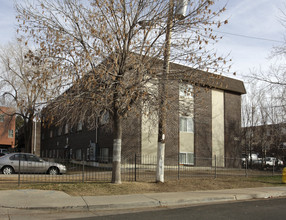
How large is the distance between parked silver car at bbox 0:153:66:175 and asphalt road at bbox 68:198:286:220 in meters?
10.9

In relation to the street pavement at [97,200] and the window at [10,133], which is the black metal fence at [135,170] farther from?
the window at [10,133]

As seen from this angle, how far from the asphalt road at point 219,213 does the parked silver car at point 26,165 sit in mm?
10927

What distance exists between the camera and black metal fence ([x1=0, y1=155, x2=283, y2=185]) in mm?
15323

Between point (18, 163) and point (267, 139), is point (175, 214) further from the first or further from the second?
point (267, 139)

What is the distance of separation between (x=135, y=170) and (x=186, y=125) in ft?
41.1

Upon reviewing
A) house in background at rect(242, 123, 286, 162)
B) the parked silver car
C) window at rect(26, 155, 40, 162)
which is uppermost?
house in background at rect(242, 123, 286, 162)

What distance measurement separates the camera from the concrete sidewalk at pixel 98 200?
341 inches

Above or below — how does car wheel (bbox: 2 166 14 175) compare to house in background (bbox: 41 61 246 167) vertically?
below

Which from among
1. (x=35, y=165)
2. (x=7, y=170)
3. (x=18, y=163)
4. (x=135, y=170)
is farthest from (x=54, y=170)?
(x=135, y=170)

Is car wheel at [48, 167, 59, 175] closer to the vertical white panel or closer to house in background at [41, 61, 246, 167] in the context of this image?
house in background at [41, 61, 246, 167]

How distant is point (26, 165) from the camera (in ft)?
57.4

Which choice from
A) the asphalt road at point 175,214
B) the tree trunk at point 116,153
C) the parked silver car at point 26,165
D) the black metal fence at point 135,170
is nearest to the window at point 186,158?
the black metal fence at point 135,170

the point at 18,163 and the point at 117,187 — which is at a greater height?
the point at 18,163

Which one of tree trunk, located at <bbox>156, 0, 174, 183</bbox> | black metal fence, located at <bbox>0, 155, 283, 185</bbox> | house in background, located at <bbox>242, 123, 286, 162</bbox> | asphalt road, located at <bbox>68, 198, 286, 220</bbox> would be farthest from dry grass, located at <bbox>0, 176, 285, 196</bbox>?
house in background, located at <bbox>242, 123, 286, 162</bbox>
